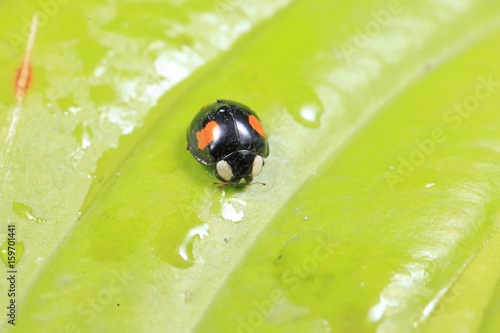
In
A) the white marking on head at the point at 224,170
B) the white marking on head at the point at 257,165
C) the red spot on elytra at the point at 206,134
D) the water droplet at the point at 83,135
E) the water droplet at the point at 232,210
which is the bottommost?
the water droplet at the point at 232,210

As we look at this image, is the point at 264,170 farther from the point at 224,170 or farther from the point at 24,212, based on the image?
the point at 24,212

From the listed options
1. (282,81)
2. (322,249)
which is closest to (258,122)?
(282,81)

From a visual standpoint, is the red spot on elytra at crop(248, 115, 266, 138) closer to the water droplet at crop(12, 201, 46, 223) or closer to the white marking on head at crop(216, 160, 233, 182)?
the white marking on head at crop(216, 160, 233, 182)

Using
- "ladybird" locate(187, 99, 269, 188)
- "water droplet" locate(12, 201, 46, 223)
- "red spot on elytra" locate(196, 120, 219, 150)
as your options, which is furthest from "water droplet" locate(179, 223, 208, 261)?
"water droplet" locate(12, 201, 46, 223)

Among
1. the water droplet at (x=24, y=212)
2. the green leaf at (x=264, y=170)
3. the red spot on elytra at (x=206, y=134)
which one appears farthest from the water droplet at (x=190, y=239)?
the water droplet at (x=24, y=212)

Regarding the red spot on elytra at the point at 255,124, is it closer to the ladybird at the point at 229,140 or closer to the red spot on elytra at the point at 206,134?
the ladybird at the point at 229,140

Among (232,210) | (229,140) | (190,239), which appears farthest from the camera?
(229,140)

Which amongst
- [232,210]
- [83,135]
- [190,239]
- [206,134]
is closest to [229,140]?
[206,134]

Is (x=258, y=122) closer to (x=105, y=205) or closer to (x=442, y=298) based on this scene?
→ (x=105, y=205)
